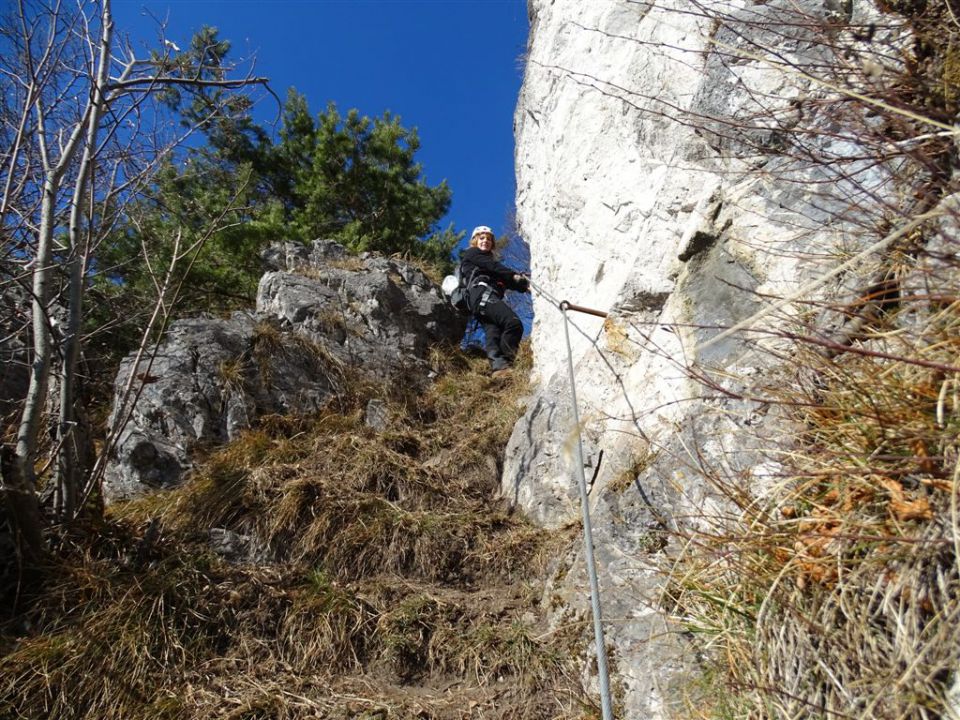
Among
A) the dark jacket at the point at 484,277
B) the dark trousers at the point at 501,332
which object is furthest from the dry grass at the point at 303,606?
the dark jacket at the point at 484,277

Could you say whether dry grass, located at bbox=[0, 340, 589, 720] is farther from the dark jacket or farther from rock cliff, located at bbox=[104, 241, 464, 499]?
the dark jacket

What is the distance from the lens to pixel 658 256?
4.52 m

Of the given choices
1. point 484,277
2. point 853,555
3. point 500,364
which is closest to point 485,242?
point 484,277

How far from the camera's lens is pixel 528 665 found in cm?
351

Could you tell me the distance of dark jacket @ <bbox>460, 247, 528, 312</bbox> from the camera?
7.54m

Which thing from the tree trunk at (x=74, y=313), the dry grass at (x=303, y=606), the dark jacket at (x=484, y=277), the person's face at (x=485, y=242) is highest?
the person's face at (x=485, y=242)

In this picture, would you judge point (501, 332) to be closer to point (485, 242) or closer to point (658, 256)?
point (485, 242)

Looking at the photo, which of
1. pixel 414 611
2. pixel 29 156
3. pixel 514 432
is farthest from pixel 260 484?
pixel 29 156

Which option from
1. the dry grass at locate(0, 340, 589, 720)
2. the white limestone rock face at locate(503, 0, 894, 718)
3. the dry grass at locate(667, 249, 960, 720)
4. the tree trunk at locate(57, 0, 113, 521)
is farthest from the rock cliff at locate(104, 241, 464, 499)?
the dry grass at locate(667, 249, 960, 720)

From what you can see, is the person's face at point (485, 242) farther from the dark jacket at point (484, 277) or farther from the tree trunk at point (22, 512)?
the tree trunk at point (22, 512)

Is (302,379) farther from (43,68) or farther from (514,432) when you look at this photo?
(43,68)

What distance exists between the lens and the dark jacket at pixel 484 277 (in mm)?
7535

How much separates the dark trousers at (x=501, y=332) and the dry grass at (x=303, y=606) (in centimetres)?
225

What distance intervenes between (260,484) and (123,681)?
69.7 inches
